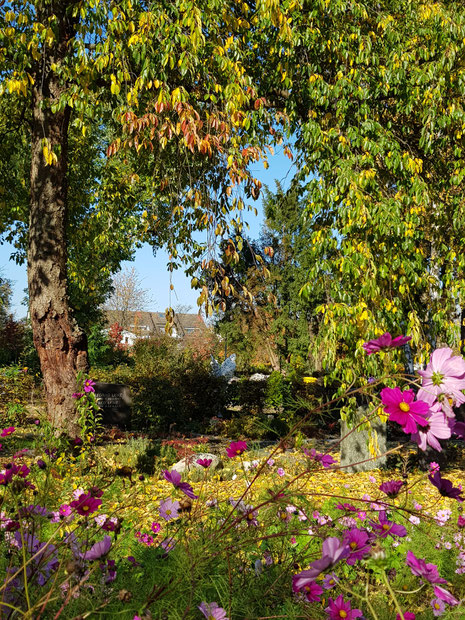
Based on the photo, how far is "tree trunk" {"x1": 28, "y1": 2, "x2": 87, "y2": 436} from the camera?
6.07 m

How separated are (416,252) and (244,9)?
3064 millimetres

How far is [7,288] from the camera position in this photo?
103 ft

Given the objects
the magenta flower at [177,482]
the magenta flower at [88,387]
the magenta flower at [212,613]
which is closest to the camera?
the magenta flower at [212,613]

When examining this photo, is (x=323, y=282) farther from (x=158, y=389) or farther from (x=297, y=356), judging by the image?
(x=297, y=356)

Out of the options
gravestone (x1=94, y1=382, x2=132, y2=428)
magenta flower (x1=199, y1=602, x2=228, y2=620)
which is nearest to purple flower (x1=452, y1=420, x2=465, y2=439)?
magenta flower (x1=199, y1=602, x2=228, y2=620)

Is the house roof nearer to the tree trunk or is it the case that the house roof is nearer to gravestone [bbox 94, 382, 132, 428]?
gravestone [bbox 94, 382, 132, 428]

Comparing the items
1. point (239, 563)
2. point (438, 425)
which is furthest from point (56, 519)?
point (438, 425)

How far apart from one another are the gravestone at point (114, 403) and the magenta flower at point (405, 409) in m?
8.94

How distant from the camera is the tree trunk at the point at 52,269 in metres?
6.07

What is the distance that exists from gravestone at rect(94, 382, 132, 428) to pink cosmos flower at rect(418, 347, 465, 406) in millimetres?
8964

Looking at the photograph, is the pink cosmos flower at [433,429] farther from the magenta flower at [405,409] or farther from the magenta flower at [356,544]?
the magenta flower at [356,544]

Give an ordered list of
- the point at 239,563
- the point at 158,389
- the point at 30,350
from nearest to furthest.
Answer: the point at 239,563, the point at 158,389, the point at 30,350

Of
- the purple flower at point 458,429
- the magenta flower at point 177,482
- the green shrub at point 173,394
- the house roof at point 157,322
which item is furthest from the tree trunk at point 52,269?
the house roof at point 157,322

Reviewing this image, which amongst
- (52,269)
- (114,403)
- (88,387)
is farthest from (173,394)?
(52,269)
